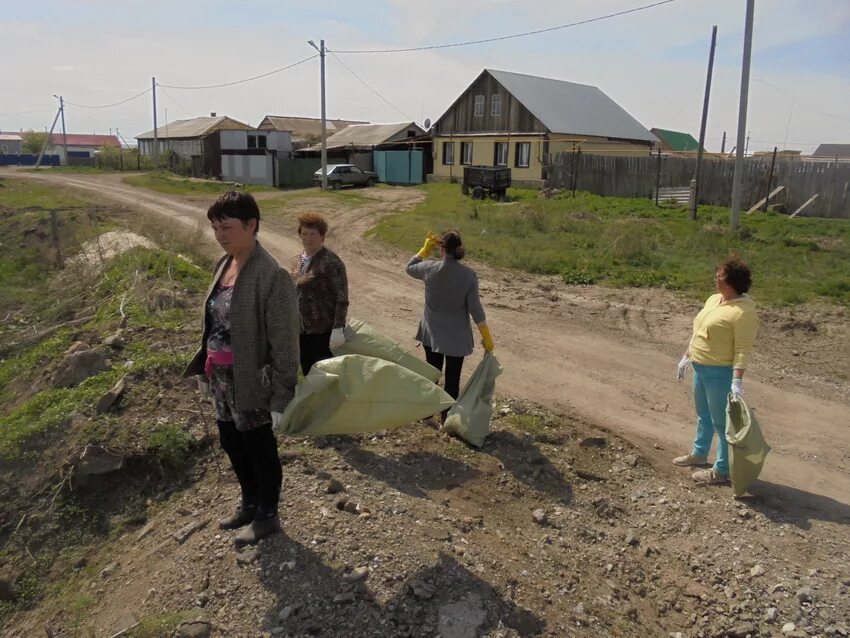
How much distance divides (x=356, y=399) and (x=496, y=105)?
104 feet

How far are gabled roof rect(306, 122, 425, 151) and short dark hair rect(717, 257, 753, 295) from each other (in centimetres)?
3581

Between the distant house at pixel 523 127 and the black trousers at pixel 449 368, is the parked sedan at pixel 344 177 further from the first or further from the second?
the black trousers at pixel 449 368

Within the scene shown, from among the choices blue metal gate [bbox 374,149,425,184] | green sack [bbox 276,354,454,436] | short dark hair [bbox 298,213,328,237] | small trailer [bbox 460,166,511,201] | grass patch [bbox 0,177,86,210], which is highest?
blue metal gate [bbox 374,149,425,184]

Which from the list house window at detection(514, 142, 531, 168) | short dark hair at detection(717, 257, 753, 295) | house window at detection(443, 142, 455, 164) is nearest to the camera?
short dark hair at detection(717, 257, 753, 295)

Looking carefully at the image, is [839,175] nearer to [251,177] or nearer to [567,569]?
[567,569]

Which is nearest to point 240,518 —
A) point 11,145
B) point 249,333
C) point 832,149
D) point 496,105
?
point 249,333

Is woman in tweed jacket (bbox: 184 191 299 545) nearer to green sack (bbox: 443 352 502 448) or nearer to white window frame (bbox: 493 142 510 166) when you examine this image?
green sack (bbox: 443 352 502 448)

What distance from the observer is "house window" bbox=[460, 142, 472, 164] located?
34469 mm

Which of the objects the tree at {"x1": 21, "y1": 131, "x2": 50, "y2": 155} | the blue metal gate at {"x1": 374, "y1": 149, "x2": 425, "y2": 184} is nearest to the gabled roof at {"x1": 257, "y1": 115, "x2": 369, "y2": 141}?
the blue metal gate at {"x1": 374, "y1": 149, "x2": 425, "y2": 184}

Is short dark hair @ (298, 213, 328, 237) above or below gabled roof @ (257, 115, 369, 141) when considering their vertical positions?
below

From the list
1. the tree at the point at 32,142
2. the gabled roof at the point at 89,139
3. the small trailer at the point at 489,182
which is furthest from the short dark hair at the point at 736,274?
the gabled roof at the point at 89,139

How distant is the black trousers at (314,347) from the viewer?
504cm

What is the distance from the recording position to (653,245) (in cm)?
1374

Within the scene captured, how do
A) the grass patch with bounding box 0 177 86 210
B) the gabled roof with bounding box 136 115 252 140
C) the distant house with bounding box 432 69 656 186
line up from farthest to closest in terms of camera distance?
the gabled roof with bounding box 136 115 252 140 < the distant house with bounding box 432 69 656 186 < the grass patch with bounding box 0 177 86 210
